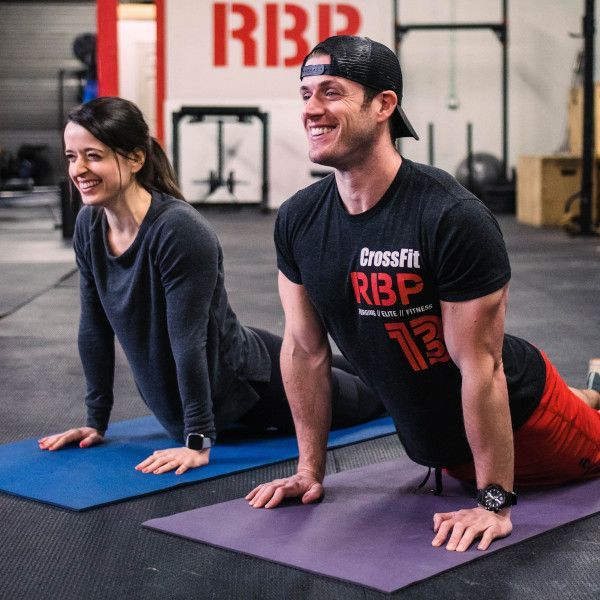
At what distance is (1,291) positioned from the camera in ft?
20.0

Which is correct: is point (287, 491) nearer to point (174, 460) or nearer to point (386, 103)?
point (174, 460)

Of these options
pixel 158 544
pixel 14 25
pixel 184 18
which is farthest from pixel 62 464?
pixel 14 25

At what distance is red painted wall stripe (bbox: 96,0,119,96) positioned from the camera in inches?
429

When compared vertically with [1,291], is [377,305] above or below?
→ above

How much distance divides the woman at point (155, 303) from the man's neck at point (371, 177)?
2.01 ft

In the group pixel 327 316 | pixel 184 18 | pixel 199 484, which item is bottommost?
pixel 199 484

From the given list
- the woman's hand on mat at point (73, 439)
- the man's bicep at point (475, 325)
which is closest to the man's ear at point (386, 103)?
the man's bicep at point (475, 325)

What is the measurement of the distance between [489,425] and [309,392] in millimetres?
438

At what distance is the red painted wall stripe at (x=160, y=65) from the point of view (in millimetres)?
11867

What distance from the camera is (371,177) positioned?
6.86 feet

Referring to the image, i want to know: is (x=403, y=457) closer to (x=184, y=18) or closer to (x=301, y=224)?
(x=301, y=224)

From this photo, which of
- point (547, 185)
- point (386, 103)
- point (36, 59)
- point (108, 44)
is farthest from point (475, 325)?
point (36, 59)

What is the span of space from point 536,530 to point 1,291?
454 cm

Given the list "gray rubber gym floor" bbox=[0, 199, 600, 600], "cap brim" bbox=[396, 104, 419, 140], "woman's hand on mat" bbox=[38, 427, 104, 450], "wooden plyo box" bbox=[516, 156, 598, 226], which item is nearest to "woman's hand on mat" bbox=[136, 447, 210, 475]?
"gray rubber gym floor" bbox=[0, 199, 600, 600]
